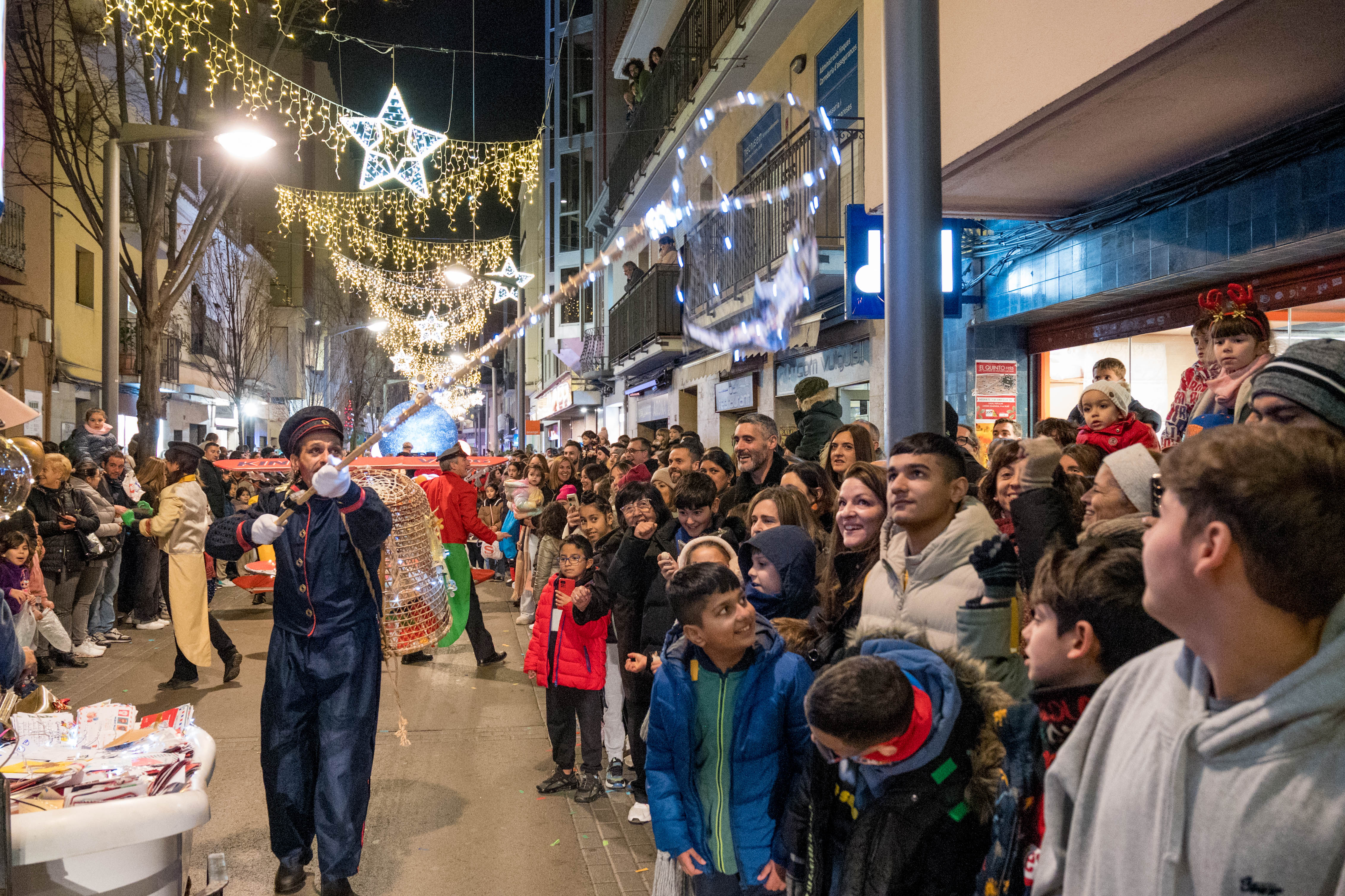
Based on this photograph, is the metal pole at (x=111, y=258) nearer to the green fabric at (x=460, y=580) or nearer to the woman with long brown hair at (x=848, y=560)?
the green fabric at (x=460, y=580)

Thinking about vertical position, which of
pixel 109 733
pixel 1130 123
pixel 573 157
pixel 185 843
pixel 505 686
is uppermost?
pixel 573 157

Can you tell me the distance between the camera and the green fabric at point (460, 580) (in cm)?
841

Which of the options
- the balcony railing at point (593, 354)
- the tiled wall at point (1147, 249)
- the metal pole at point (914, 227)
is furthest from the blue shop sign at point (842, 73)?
the balcony railing at point (593, 354)

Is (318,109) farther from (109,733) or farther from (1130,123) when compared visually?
(109,733)

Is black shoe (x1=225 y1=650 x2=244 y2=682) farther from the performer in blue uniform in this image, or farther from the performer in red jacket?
the performer in blue uniform

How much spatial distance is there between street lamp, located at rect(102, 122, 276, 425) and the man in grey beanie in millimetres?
11968

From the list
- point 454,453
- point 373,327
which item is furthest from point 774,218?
point 373,327

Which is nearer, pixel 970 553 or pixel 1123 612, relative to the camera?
pixel 1123 612

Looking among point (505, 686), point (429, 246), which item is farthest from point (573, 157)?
point (505, 686)

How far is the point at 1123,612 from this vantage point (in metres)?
2.08

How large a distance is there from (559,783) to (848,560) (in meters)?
2.75

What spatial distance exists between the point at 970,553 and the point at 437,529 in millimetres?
3712

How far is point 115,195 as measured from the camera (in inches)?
503

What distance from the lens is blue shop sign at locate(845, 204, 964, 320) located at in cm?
582
